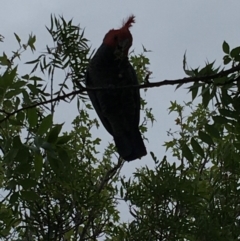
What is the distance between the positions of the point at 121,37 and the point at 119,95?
0.32m

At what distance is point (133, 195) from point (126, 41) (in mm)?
698

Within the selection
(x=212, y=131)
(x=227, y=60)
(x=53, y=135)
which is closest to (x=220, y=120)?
(x=212, y=131)

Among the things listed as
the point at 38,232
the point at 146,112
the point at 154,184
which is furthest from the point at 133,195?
the point at 146,112

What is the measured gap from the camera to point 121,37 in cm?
234

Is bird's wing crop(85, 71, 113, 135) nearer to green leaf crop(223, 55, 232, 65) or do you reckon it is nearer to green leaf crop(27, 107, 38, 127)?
green leaf crop(223, 55, 232, 65)

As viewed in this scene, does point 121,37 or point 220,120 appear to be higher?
point 121,37

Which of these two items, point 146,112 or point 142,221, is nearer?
point 142,221

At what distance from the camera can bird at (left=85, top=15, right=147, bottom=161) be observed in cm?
220

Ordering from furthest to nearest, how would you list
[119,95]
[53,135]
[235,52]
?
[119,95], [235,52], [53,135]

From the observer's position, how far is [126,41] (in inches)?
90.8

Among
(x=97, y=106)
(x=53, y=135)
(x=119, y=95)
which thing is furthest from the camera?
(x=97, y=106)

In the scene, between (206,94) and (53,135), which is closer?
(53,135)

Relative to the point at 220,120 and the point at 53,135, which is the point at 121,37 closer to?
the point at 220,120

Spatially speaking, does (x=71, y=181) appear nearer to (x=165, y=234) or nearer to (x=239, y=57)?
(x=165, y=234)
